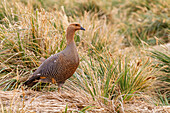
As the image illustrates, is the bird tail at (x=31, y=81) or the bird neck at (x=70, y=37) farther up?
the bird neck at (x=70, y=37)

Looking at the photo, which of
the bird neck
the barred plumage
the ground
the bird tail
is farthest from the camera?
the bird tail

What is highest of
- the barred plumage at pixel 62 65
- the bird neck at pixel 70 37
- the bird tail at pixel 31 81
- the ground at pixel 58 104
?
the bird neck at pixel 70 37

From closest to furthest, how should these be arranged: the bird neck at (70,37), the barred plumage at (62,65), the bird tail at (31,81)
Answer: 1. the barred plumage at (62,65)
2. the bird neck at (70,37)
3. the bird tail at (31,81)

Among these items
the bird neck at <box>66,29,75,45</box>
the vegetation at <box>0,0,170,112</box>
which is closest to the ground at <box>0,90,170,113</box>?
the vegetation at <box>0,0,170,112</box>

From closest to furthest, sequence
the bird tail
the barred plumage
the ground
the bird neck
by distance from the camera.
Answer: the ground, the barred plumage, the bird neck, the bird tail

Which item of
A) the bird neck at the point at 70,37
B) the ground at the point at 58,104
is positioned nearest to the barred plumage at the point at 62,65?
the bird neck at the point at 70,37

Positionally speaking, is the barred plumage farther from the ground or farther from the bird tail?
the ground

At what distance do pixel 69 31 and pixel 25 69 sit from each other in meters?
1.04

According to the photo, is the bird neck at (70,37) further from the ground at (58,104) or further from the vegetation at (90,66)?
the ground at (58,104)

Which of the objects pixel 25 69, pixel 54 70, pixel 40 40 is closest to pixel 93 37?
pixel 40 40

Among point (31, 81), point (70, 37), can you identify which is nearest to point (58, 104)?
point (31, 81)

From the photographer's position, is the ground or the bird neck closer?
the ground

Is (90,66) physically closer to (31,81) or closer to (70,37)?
(70,37)

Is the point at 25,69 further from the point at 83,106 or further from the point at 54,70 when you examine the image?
the point at 83,106
